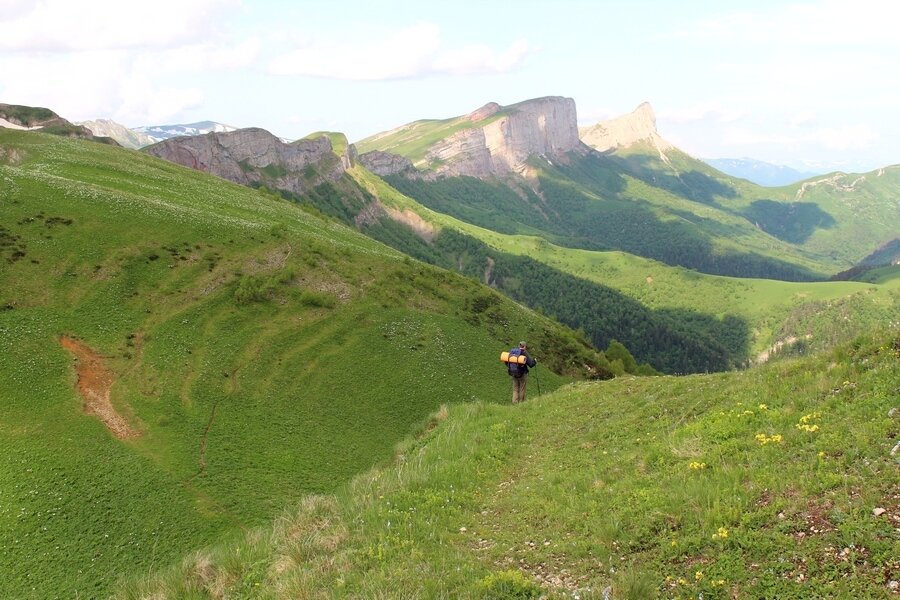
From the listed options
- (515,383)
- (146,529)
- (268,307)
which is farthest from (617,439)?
(268,307)

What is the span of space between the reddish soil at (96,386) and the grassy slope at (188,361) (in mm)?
501

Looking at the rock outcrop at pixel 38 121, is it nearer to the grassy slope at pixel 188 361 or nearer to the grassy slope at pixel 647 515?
the grassy slope at pixel 188 361

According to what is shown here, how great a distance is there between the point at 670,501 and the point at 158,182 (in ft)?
242

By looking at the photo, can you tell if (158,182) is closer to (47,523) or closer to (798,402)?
(47,523)

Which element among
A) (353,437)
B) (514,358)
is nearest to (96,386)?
(353,437)

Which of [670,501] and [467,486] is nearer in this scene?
[670,501]

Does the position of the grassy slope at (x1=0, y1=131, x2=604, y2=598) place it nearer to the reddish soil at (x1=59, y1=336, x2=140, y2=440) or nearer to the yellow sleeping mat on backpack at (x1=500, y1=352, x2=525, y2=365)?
the reddish soil at (x1=59, y1=336, x2=140, y2=440)

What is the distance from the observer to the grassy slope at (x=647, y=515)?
9680mm

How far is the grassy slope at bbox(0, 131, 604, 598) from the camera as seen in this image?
990 inches

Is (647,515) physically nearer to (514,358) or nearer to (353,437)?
(514,358)

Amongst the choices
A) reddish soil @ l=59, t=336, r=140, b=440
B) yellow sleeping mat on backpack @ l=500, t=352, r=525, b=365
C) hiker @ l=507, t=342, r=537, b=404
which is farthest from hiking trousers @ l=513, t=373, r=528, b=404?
reddish soil @ l=59, t=336, r=140, b=440

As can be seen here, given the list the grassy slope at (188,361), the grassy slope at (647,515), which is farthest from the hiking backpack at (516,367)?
the grassy slope at (188,361)

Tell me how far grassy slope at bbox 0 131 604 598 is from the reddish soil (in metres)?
0.50

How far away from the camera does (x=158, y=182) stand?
69688 millimetres
